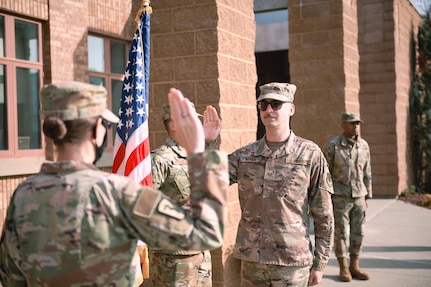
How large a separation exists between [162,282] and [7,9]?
562cm

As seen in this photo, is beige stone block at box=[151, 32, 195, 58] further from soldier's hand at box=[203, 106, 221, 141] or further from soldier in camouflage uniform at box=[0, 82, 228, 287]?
soldier in camouflage uniform at box=[0, 82, 228, 287]

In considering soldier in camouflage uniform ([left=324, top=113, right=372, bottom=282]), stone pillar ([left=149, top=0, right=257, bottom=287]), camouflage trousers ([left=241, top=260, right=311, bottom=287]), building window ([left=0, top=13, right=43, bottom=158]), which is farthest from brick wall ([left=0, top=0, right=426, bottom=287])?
soldier in camouflage uniform ([left=324, top=113, right=372, bottom=282])

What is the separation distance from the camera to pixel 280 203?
10.9 ft

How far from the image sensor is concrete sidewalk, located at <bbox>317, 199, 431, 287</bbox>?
5711mm

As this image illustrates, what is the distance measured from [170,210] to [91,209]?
0.93ft

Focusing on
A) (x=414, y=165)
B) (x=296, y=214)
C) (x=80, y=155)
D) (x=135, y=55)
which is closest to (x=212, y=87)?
(x=135, y=55)

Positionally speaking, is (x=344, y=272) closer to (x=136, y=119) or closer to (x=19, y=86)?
(x=136, y=119)

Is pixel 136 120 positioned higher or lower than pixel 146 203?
higher

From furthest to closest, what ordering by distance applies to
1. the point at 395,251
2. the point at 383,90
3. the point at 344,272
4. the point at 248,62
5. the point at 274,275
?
the point at 383,90
the point at 395,251
the point at 344,272
the point at 248,62
the point at 274,275

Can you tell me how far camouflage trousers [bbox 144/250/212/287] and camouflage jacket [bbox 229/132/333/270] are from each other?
10.9 inches

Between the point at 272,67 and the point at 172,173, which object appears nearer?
the point at 172,173

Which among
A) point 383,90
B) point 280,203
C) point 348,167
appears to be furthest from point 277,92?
point 383,90

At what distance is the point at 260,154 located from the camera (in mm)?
3510

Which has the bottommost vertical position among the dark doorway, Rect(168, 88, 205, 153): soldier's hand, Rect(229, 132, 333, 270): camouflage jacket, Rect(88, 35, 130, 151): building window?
Rect(229, 132, 333, 270): camouflage jacket
